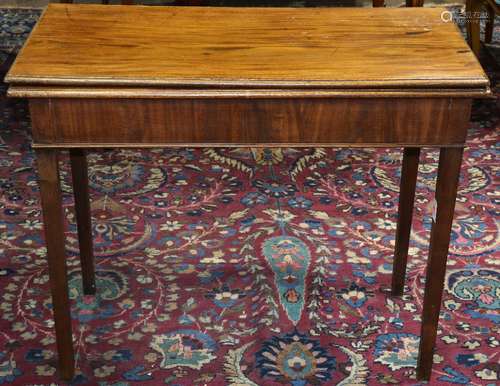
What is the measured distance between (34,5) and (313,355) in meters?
3.26

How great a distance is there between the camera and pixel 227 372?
2039 mm

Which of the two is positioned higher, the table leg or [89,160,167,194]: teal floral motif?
the table leg

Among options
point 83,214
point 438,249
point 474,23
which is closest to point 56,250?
point 83,214

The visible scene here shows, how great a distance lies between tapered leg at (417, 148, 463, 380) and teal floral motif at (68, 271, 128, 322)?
2.68 ft

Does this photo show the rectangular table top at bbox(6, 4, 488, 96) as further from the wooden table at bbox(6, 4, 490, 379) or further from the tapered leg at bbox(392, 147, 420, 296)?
the tapered leg at bbox(392, 147, 420, 296)

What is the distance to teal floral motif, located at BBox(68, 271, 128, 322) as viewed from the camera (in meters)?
2.26

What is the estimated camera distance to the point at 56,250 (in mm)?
1823

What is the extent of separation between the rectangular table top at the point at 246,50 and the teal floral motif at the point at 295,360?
765 millimetres

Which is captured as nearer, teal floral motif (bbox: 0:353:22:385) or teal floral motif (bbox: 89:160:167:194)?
teal floral motif (bbox: 0:353:22:385)

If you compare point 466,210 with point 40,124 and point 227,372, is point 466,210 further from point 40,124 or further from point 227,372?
point 40,124

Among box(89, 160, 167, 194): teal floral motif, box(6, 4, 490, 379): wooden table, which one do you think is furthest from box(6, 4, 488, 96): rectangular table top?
box(89, 160, 167, 194): teal floral motif

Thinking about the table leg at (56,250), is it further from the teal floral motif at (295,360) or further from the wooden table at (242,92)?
the teal floral motif at (295,360)

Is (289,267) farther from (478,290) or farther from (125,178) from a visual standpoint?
(125,178)

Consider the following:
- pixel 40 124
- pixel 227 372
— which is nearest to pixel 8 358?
pixel 227 372
